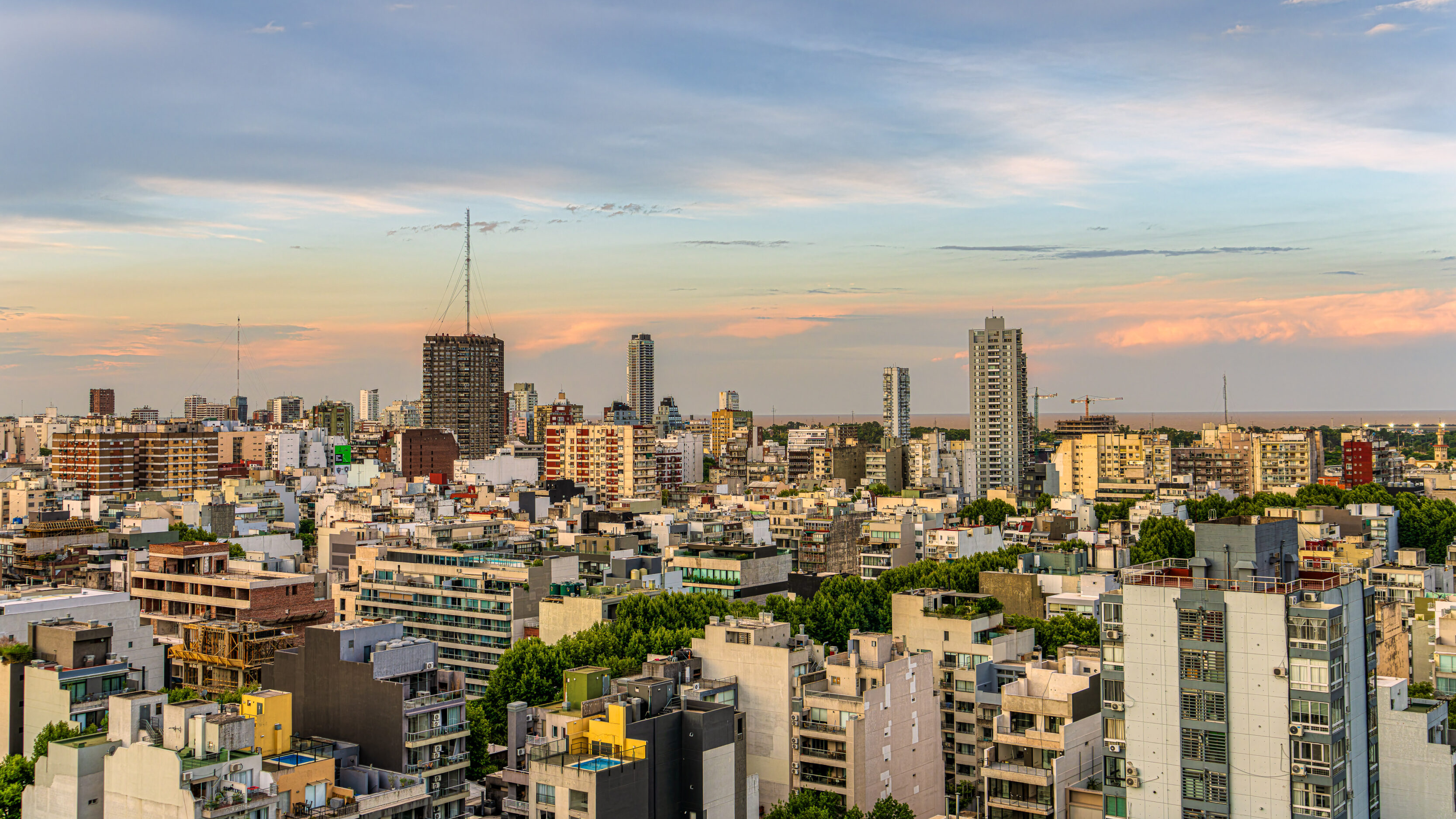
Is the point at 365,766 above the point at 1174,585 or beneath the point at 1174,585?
beneath

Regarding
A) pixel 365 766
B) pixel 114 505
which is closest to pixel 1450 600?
pixel 365 766

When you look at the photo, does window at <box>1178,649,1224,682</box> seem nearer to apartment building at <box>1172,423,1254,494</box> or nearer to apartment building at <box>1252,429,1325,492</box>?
apartment building at <box>1252,429,1325,492</box>

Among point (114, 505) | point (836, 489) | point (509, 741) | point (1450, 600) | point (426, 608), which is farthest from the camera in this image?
point (836, 489)

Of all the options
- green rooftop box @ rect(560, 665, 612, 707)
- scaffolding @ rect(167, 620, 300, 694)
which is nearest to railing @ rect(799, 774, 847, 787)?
green rooftop box @ rect(560, 665, 612, 707)

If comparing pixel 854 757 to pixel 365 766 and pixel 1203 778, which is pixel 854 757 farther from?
pixel 365 766

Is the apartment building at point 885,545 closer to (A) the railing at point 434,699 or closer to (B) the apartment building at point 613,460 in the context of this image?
(A) the railing at point 434,699

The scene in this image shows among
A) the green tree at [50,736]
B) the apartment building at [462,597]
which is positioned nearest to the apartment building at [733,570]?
the apartment building at [462,597]
